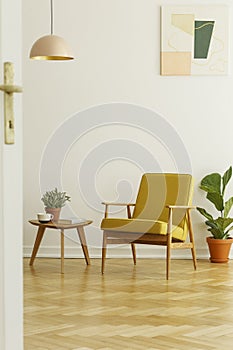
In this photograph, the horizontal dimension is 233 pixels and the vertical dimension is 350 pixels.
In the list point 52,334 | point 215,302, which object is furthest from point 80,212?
point 52,334

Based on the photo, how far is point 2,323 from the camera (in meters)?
2.14

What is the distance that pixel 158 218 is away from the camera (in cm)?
668

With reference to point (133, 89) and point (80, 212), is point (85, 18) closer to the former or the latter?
point (133, 89)

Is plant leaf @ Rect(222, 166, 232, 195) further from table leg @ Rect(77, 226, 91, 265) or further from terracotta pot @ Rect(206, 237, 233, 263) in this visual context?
table leg @ Rect(77, 226, 91, 265)

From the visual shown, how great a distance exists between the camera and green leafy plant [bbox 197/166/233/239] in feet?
23.0

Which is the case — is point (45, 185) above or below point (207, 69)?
below

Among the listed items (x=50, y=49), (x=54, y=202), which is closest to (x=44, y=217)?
(x=54, y=202)

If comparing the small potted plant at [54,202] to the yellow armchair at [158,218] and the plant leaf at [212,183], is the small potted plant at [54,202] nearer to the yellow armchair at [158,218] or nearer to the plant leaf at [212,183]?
the yellow armchair at [158,218]

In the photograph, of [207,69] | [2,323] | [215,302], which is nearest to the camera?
[2,323]

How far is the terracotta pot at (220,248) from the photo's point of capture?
23.1 ft

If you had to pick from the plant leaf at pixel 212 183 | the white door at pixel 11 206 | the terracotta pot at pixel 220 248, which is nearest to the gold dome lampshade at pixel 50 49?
the plant leaf at pixel 212 183

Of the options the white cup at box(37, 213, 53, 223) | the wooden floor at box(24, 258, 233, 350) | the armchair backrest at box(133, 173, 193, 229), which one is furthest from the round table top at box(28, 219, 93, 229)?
the armchair backrest at box(133, 173, 193, 229)

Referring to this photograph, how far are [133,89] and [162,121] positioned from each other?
415 millimetres

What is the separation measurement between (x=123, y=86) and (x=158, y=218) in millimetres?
1431
